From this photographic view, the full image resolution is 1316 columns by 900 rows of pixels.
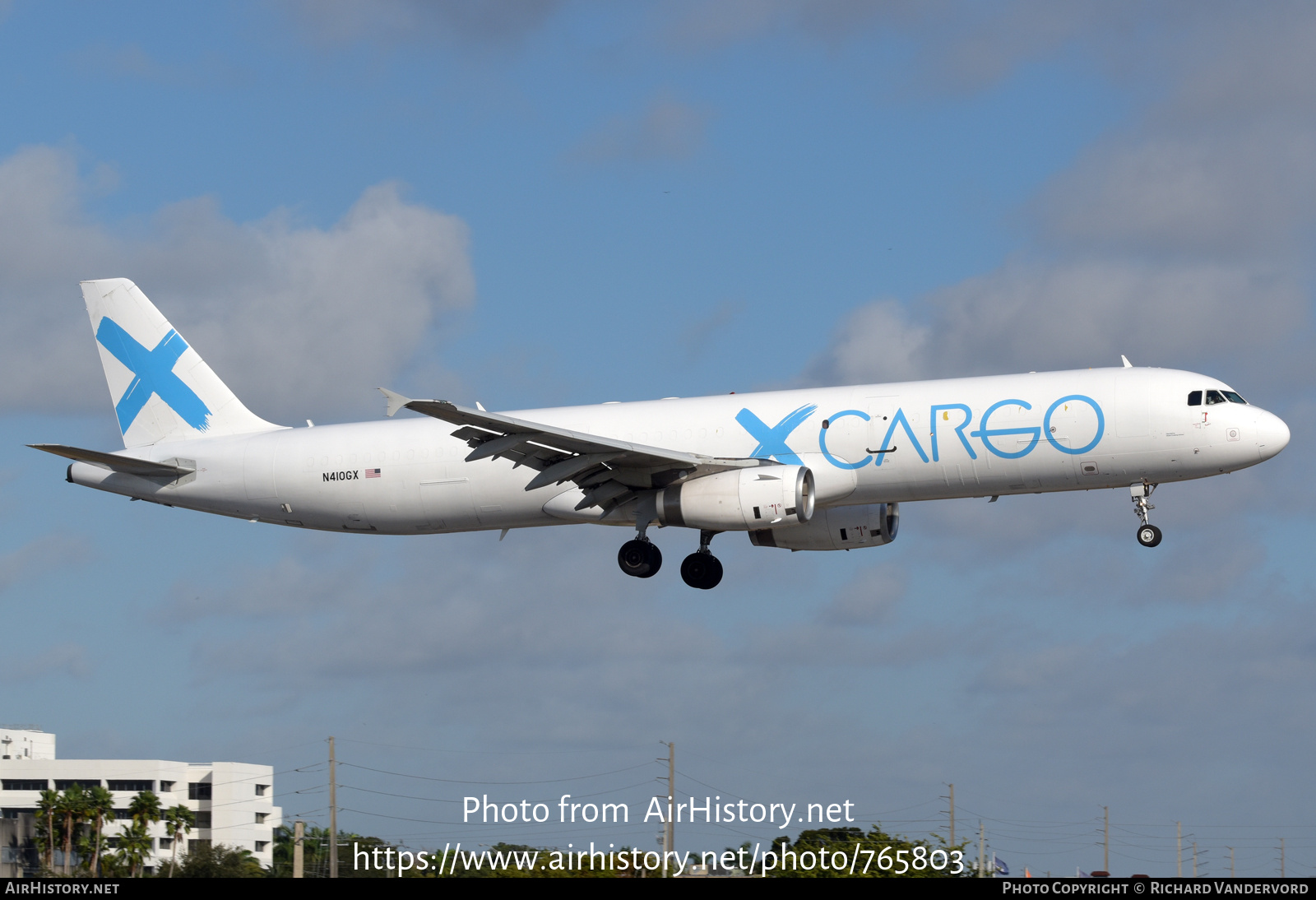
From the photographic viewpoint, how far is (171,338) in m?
48.7

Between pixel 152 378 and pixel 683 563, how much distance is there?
1760 cm

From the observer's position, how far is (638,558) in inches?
1635

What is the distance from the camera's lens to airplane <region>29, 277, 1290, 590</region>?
121 ft

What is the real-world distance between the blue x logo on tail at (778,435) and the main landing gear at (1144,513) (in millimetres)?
8179

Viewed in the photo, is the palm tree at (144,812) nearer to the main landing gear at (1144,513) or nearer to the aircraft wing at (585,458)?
the aircraft wing at (585,458)

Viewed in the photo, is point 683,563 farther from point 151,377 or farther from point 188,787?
point 188,787

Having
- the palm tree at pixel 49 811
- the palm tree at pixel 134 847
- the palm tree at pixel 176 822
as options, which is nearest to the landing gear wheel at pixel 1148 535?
the palm tree at pixel 134 847

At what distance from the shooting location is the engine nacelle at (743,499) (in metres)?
38.2

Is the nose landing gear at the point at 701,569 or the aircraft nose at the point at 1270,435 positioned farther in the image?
the nose landing gear at the point at 701,569

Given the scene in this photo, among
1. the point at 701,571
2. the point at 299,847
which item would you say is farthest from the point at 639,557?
the point at 299,847

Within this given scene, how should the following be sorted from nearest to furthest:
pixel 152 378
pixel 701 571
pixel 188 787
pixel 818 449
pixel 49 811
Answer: pixel 818 449
pixel 701 571
pixel 152 378
pixel 49 811
pixel 188 787
